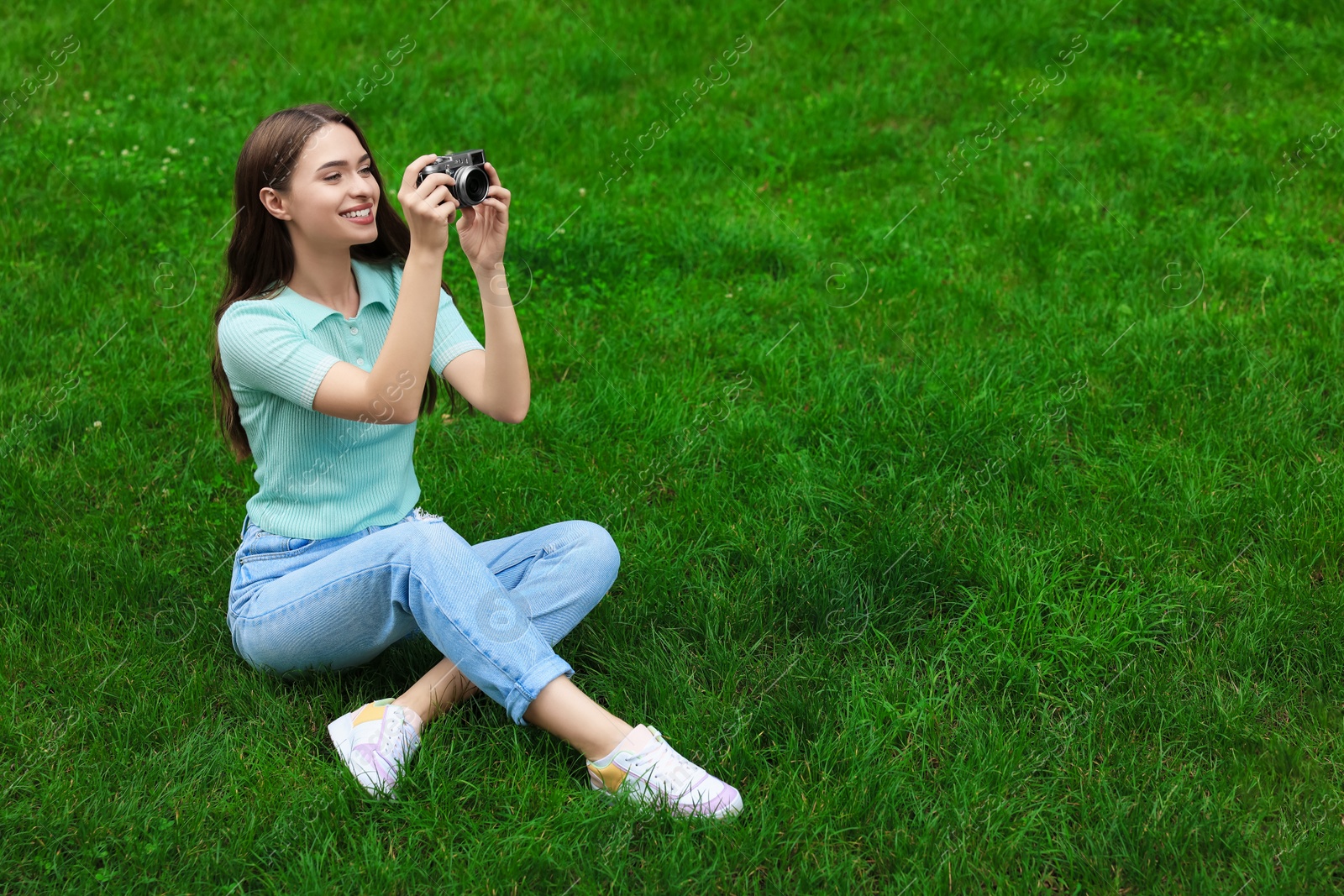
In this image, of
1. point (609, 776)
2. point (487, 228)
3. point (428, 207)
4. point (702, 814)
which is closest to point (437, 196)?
point (428, 207)

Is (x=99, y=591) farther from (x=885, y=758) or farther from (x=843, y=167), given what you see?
(x=843, y=167)

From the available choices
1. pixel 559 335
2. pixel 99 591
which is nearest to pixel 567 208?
pixel 559 335

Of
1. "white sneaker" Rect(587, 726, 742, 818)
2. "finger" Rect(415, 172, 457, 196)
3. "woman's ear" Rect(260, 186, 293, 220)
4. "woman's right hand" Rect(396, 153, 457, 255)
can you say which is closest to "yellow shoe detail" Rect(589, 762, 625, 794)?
"white sneaker" Rect(587, 726, 742, 818)

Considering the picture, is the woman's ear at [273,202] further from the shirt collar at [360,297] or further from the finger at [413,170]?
the finger at [413,170]

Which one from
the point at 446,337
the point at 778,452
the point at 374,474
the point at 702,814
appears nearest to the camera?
the point at 702,814

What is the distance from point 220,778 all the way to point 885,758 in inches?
53.6

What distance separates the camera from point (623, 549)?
3.05 m

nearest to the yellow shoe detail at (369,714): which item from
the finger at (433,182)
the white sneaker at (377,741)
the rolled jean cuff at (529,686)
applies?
the white sneaker at (377,741)

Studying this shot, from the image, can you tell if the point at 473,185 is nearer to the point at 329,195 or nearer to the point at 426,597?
the point at 329,195

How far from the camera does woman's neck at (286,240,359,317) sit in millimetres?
2529

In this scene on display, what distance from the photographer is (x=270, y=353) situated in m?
2.35

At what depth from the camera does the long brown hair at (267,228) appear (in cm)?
241

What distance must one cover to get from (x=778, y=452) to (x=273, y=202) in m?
1.58

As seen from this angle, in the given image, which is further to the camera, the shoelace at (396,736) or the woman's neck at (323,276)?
the woman's neck at (323,276)
